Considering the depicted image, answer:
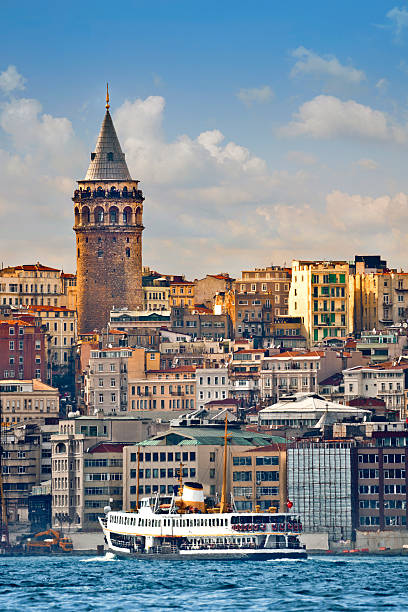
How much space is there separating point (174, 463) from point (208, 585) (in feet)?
140

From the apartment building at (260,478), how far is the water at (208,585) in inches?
549

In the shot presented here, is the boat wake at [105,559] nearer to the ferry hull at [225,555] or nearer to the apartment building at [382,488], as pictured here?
the ferry hull at [225,555]

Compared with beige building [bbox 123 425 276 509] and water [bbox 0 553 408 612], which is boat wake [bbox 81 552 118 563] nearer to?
water [bbox 0 553 408 612]

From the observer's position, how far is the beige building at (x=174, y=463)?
187875mm

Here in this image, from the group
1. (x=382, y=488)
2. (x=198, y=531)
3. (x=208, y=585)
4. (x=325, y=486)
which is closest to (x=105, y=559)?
(x=198, y=531)

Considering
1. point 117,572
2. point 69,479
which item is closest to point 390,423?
point 69,479

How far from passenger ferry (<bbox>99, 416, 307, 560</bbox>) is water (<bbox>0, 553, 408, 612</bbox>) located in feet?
4.43

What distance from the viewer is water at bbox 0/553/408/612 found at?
443 feet

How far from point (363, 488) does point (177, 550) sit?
21.1 meters

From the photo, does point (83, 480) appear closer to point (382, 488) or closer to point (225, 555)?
point (382, 488)

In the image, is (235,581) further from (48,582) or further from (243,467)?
(243,467)

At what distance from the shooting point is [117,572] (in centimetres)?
15900

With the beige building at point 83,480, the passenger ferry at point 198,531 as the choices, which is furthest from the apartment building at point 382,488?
the beige building at point 83,480

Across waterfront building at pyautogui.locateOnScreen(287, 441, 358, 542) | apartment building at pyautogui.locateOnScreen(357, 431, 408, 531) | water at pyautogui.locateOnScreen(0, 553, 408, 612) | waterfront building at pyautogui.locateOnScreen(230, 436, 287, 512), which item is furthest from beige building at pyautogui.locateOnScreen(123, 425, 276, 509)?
water at pyautogui.locateOnScreen(0, 553, 408, 612)
